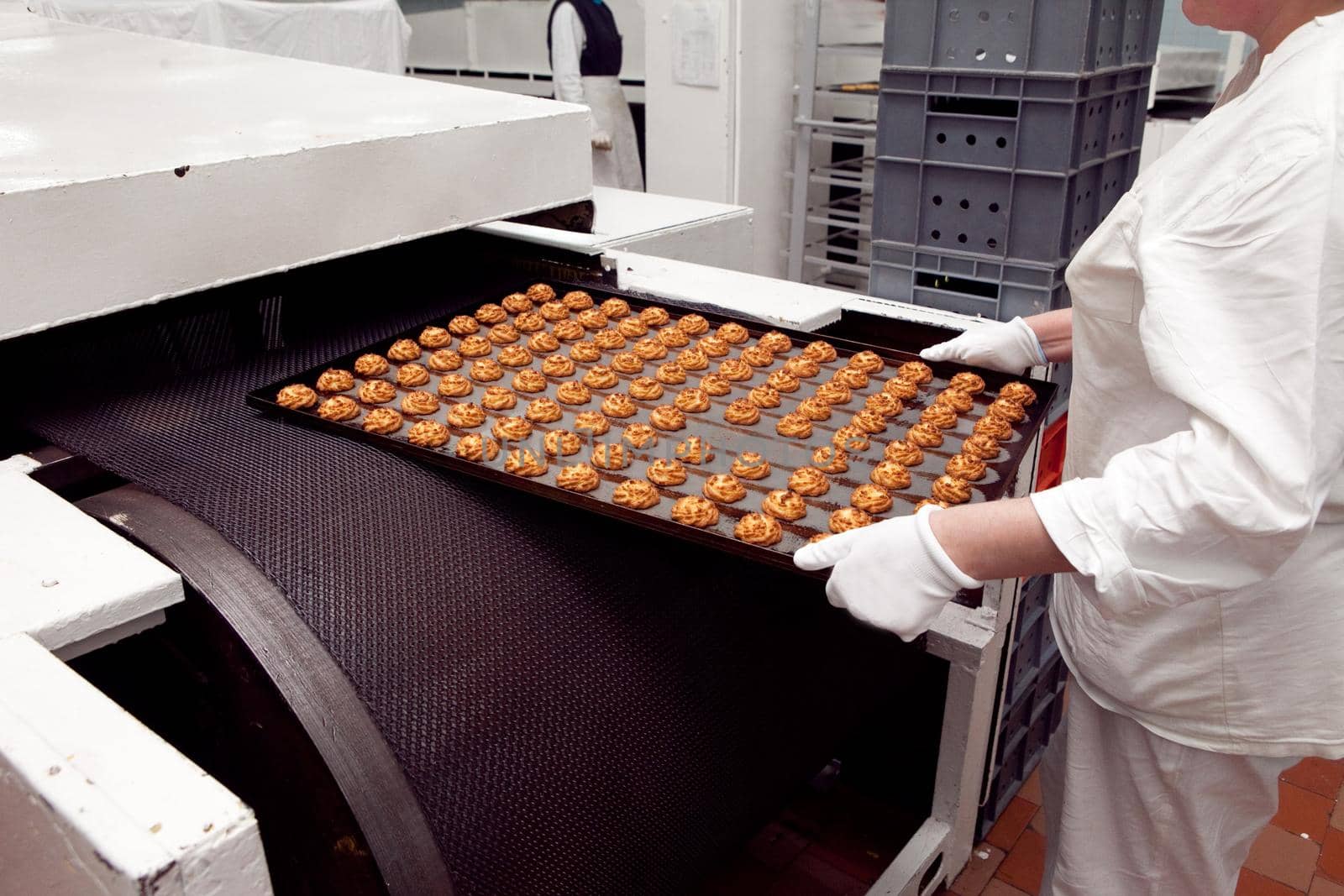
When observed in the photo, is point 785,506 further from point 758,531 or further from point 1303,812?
point 1303,812

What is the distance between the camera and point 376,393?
5.20 ft

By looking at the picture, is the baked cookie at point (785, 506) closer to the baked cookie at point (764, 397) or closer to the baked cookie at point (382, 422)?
the baked cookie at point (764, 397)

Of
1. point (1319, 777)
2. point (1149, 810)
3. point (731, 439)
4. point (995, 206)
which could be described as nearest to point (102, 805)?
point (731, 439)

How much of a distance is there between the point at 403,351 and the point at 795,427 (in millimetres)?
709

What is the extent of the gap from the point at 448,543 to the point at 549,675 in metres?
0.22

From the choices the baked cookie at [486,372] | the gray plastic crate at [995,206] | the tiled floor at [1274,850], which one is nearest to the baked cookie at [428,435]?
the baked cookie at [486,372]

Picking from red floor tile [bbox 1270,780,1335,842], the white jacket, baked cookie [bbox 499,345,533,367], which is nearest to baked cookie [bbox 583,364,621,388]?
baked cookie [bbox 499,345,533,367]

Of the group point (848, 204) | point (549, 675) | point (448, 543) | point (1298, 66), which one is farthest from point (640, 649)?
point (848, 204)

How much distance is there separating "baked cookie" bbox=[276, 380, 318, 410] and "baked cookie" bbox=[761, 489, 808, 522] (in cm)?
72

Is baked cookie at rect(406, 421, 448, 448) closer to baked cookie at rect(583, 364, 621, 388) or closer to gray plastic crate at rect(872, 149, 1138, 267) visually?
baked cookie at rect(583, 364, 621, 388)

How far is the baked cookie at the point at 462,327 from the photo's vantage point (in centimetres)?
186

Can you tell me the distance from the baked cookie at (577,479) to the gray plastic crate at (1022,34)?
1.29 m

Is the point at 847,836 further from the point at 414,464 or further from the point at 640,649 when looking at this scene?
the point at 414,464

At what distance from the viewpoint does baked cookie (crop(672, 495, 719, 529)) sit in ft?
4.25
